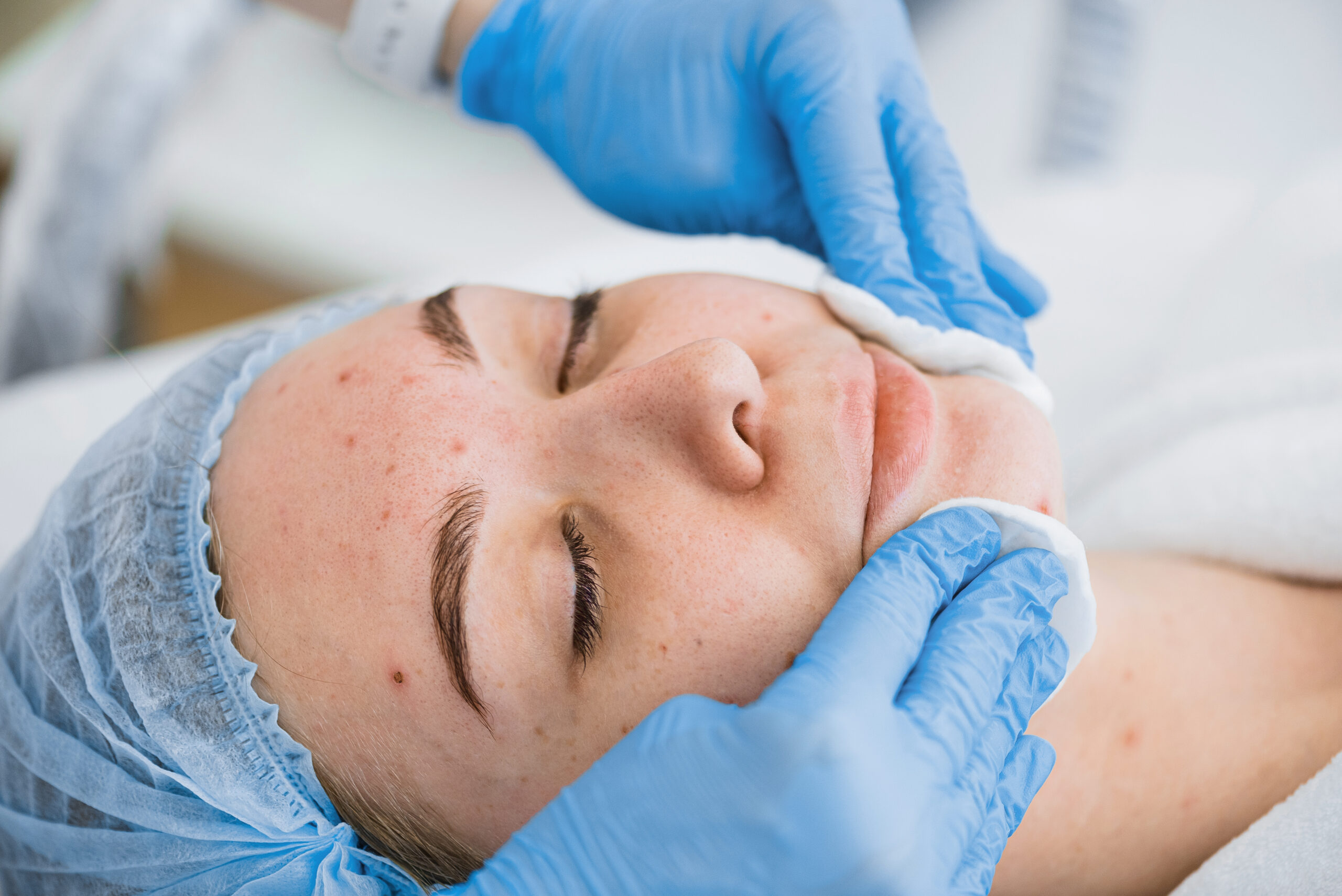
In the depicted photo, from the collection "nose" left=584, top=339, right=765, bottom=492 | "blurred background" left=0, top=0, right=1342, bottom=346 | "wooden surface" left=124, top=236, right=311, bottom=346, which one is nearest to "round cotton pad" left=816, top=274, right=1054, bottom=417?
"nose" left=584, top=339, right=765, bottom=492

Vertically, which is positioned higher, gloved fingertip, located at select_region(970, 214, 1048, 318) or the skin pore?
gloved fingertip, located at select_region(970, 214, 1048, 318)

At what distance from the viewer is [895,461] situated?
29.5 inches

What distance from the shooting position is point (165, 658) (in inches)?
31.3

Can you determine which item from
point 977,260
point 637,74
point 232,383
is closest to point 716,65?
point 637,74

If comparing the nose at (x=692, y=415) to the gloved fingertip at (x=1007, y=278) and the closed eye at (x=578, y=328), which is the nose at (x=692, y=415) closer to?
the closed eye at (x=578, y=328)

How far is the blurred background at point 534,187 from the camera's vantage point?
145cm

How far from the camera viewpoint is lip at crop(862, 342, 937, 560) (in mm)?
747

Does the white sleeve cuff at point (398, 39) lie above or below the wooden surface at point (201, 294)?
above

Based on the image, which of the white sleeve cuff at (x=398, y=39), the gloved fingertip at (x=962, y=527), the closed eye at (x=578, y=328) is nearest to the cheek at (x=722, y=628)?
the gloved fingertip at (x=962, y=527)

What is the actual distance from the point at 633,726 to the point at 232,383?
0.58 m

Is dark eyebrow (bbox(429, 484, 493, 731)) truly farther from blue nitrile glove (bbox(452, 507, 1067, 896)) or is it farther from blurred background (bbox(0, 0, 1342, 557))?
blurred background (bbox(0, 0, 1342, 557))

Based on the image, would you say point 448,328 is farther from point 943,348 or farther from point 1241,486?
point 1241,486

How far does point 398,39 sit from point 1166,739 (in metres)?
1.34

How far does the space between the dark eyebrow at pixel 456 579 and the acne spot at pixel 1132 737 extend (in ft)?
2.09
